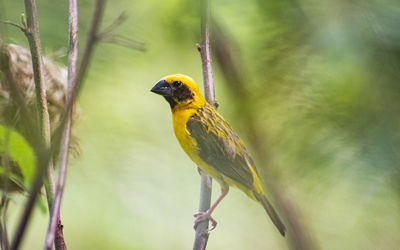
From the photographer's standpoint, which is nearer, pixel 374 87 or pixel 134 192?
pixel 374 87

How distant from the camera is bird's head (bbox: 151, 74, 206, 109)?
6.23 feet

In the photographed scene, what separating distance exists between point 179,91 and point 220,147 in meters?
0.28

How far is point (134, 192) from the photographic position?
2186 mm

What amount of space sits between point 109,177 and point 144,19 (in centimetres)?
72

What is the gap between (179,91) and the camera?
1.93 metres

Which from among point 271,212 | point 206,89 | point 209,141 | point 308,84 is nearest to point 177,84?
point 209,141

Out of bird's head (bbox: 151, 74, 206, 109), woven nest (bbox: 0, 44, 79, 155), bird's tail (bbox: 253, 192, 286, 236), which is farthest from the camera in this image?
bird's head (bbox: 151, 74, 206, 109)

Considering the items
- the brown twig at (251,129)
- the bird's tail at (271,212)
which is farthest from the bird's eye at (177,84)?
the brown twig at (251,129)

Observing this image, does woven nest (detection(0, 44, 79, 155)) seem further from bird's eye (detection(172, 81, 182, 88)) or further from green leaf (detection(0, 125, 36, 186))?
green leaf (detection(0, 125, 36, 186))

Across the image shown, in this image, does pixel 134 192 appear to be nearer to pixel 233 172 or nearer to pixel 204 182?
pixel 233 172

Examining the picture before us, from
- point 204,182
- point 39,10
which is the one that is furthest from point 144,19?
Answer: point 204,182

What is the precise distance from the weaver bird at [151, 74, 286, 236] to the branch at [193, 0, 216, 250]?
159 millimetres

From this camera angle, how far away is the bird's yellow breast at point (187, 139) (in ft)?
5.44

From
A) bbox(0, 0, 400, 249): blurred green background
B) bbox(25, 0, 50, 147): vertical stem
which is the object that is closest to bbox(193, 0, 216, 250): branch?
bbox(0, 0, 400, 249): blurred green background
